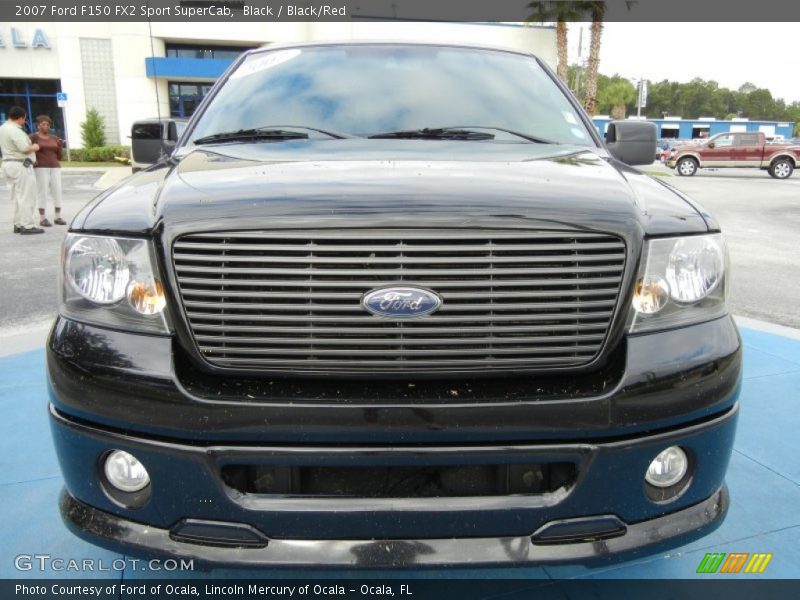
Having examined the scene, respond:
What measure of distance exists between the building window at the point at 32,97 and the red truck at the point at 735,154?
3208cm

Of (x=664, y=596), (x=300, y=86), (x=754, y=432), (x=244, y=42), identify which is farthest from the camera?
(x=244, y=42)

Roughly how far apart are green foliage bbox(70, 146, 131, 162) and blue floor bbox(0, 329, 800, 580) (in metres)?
31.4

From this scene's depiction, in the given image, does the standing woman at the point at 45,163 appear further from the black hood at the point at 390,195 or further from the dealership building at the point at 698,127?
the dealership building at the point at 698,127

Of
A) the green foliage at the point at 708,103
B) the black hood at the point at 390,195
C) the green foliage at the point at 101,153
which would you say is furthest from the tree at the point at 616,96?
the black hood at the point at 390,195

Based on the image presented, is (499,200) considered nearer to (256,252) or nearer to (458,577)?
(256,252)

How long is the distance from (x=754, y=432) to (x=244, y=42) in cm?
3547

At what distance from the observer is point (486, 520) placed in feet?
5.44

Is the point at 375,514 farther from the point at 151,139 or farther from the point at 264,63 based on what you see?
the point at 151,139

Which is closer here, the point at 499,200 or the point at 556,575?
the point at 499,200

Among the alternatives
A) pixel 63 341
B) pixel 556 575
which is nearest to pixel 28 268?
pixel 63 341

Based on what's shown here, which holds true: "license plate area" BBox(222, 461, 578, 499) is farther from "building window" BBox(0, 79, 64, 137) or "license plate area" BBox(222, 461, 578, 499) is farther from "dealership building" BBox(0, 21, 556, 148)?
"building window" BBox(0, 79, 64, 137)

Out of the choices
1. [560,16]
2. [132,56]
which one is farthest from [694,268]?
[132,56]

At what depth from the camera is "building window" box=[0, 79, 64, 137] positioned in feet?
118

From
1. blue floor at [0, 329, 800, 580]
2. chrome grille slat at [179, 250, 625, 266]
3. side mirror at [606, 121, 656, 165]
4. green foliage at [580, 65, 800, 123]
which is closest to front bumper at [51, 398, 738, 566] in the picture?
blue floor at [0, 329, 800, 580]
